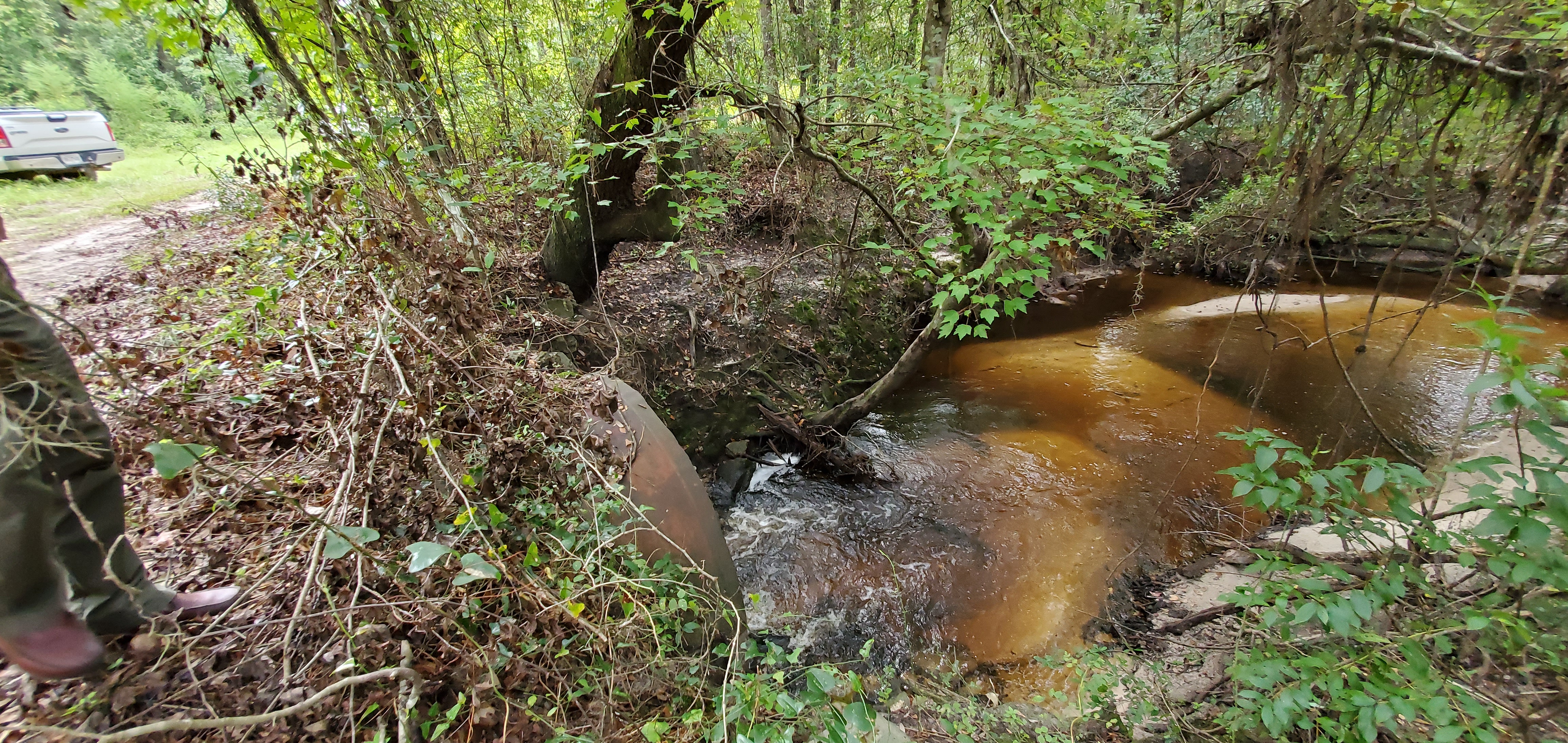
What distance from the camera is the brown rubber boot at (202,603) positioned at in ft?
5.95

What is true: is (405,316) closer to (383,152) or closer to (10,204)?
(383,152)

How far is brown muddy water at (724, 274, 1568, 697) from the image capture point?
174 inches

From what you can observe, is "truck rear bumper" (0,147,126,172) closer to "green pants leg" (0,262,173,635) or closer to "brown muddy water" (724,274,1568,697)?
"green pants leg" (0,262,173,635)

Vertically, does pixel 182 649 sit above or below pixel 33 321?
below

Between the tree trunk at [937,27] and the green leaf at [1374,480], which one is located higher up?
the tree trunk at [937,27]

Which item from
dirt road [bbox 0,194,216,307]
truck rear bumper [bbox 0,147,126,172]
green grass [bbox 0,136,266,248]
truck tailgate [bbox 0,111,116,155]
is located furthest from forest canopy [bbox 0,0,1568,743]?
truck rear bumper [bbox 0,147,126,172]

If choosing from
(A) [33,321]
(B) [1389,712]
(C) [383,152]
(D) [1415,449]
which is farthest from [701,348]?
(D) [1415,449]

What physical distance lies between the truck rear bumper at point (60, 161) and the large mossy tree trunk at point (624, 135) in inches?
318

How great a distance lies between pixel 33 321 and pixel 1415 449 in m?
9.77

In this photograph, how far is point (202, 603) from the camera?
184 cm

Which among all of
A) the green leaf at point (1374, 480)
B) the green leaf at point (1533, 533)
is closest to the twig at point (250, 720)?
the green leaf at point (1374, 480)

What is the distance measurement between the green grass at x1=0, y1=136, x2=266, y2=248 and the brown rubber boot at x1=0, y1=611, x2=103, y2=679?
18.4 ft

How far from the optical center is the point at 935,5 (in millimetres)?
4820

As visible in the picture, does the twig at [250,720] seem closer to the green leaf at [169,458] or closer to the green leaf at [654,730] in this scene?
the green leaf at [169,458]
